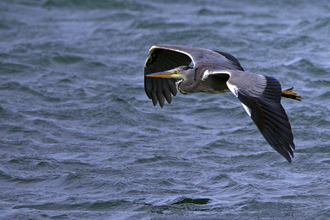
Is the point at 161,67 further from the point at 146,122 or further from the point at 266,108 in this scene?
the point at 266,108

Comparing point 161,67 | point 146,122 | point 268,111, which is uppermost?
point 268,111

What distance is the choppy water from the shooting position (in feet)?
20.0

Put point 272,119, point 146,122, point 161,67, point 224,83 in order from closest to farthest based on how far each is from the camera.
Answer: point 272,119 < point 224,83 < point 161,67 < point 146,122

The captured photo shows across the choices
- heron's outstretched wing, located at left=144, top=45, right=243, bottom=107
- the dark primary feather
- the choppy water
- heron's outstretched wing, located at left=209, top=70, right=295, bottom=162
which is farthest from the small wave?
the dark primary feather

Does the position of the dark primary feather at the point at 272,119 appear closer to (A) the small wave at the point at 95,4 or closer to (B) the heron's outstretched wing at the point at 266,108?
(B) the heron's outstretched wing at the point at 266,108

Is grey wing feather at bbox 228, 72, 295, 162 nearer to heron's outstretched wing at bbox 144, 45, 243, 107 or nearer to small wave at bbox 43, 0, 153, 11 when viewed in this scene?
heron's outstretched wing at bbox 144, 45, 243, 107

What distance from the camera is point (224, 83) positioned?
6.74 meters

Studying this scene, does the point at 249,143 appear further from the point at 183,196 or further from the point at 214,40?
the point at 214,40

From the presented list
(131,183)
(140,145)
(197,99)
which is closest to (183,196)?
(131,183)

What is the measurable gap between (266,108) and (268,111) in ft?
0.14

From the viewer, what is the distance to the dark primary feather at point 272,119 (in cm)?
505

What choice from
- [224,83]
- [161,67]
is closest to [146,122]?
[161,67]

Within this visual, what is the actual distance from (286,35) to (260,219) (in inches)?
311

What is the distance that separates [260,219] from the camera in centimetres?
560
